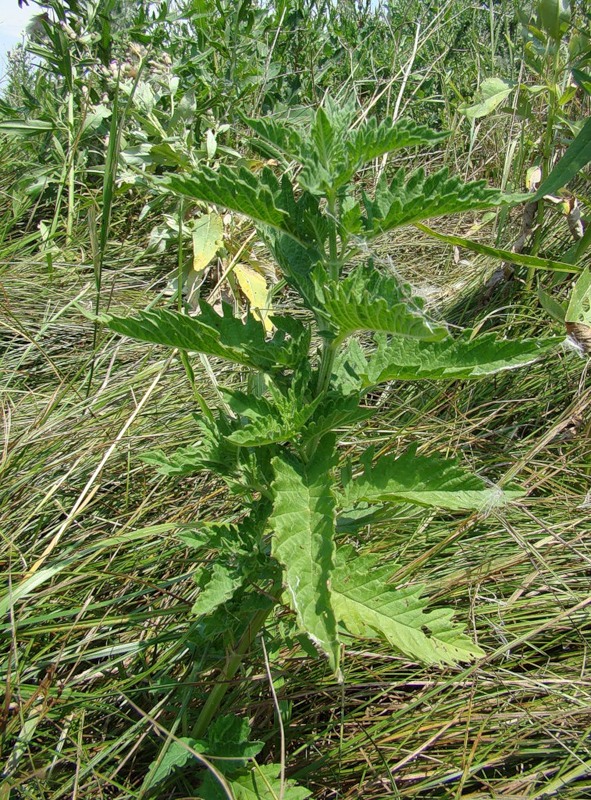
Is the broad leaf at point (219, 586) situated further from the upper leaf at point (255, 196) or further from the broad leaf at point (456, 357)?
the upper leaf at point (255, 196)

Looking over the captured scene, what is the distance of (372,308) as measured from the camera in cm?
86

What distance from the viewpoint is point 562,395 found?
→ 2.02 meters

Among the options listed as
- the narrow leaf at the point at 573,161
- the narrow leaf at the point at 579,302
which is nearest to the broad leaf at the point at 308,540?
the narrow leaf at the point at 579,302

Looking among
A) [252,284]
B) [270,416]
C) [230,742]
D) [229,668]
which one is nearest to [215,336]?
[270,416]

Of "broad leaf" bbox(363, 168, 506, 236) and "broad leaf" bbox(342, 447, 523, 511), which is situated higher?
"broad leaf" bbox(363, 168, 506, 236)

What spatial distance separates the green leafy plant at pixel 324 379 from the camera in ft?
3.00

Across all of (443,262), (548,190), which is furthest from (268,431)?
(443,262)

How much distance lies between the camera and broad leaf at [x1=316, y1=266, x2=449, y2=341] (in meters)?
0.83

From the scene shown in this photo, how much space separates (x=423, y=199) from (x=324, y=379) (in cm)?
33

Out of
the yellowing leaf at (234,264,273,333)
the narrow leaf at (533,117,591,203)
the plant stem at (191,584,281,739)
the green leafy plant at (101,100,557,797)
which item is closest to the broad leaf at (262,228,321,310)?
the green leafy plant at (101,100,557,797)

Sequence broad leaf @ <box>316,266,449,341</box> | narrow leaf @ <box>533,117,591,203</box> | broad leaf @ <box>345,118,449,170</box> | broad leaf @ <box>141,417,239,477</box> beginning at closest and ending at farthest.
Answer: broad leaf @ <box>316,266,449,341</box> → broad leaf @ <box>345,118,449,170</box> → broad leaf @ <box>141,417,239,477</box> → narrow leaf @ <box>533,117,591,203</box>

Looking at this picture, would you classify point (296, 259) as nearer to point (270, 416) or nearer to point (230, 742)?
point (270, 416)

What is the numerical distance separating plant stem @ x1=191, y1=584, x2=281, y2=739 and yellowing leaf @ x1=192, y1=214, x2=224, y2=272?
1.52 metres

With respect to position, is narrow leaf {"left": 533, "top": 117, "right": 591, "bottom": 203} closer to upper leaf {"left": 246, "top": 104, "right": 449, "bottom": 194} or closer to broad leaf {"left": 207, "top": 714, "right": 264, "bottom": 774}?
upper leaf {"left": 246, "top": 104, "right": 449, "bottom": 194}
